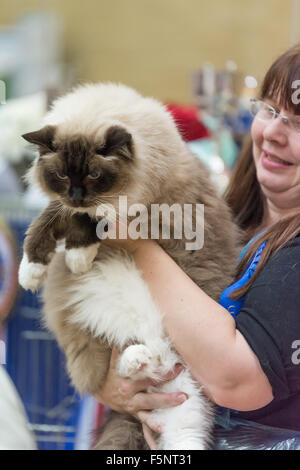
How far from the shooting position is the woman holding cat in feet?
3.21

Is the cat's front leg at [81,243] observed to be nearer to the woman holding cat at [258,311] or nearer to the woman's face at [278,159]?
the woman holding cat at [258,311]

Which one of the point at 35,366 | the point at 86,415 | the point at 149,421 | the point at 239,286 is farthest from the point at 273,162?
the point at 35,366

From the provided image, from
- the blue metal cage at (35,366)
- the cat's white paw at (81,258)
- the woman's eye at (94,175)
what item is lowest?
the blue metal cage at (35,366)

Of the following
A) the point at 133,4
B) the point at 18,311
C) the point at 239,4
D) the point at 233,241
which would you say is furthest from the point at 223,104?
the point at 133,4

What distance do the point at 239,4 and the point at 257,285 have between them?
480cm

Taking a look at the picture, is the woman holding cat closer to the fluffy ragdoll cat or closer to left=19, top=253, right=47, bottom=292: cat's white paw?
the fluffy ragdoll cat

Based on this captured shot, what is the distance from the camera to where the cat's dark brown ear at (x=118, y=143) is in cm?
109

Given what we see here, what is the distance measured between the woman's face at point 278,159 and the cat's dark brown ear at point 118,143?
1.02 ft

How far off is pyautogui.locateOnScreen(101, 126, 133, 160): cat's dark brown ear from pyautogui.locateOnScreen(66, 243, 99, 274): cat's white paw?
0.67 ft

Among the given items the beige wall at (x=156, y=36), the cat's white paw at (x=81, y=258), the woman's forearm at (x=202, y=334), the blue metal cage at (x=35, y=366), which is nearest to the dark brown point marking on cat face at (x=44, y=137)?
the cat's white paw at (x=81, y=258)

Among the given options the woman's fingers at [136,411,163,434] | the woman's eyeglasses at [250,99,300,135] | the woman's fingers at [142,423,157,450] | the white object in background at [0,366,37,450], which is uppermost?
the woman's eyeglasses at [250,99,300,135]

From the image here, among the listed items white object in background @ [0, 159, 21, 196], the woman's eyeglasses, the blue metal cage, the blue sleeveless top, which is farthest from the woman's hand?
white object in background @ [0, 159, 21, 196]

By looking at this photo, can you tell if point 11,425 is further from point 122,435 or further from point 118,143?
point 118,143

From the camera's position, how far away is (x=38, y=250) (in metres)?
1.16
